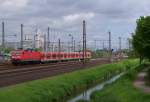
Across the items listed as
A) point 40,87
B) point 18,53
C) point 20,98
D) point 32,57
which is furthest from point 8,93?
point 32,57

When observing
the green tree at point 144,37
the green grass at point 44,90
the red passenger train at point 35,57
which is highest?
the green tree at point 144,37

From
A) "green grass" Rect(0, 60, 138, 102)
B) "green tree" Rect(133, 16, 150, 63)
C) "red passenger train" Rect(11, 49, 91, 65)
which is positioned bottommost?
"green grass" Rect(0, 60, 138, 102)

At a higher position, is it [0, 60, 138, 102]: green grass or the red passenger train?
the red passenger train

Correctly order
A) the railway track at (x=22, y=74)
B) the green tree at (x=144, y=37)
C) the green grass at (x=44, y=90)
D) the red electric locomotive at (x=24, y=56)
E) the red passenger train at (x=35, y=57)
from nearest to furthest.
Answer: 1. the green grass at (x=44, y=90)
2. the railway track at (x=22, y=74)
3. the green tree at (x=144, y=37)
4. the red electric locomotive at (x=24, y=56)
5. the red passenger train at (x=35, y=57)

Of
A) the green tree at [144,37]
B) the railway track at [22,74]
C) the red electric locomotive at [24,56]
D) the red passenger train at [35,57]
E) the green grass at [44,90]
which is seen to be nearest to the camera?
the green grass at [44,90]

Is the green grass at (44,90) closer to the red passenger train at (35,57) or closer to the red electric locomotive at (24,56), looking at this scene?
the red electric locomotive at (24,56)

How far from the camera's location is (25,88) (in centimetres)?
2897

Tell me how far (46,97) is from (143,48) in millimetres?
24038

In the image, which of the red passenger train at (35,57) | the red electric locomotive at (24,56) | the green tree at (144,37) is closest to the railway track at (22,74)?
the green tree at (144,37)

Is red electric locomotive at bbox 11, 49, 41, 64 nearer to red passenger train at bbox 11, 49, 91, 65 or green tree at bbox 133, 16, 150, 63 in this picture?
red passenger train at bbox 11, 49, 91, 65

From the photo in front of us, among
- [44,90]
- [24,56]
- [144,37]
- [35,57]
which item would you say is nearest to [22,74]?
[144,37]

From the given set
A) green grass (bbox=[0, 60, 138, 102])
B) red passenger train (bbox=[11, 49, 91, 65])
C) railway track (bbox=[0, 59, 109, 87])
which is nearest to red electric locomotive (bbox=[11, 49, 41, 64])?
red passenger train (bbox=[11, 49, 91, 65])

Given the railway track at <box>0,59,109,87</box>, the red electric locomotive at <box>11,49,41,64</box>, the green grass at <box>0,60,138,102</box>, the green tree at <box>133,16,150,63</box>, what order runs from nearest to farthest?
the green grass at <box>0,60,138,102</box> < the railway track at <box>0,59,109,87</box> < the green tree at <box>133,16,150,63</box> < the red electric locomotive at <box>11,49,41,64</box>

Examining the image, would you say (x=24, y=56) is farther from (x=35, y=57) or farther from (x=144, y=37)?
(x=144, y=37)
